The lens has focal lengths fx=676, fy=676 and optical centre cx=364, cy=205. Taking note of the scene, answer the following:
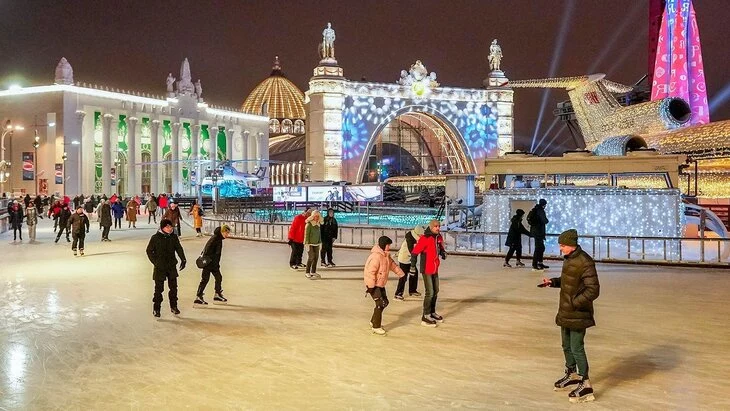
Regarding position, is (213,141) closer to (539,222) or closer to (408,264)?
(539,222)

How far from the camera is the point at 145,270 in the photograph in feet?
53.5

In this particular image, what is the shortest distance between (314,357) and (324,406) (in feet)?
6.05

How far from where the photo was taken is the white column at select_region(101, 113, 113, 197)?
2564 inches

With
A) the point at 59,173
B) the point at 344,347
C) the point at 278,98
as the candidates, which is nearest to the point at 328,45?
the point at 59,173

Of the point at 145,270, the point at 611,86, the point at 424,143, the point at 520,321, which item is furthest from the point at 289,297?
the point at 424,143

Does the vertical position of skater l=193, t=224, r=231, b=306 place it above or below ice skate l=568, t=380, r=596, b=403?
above

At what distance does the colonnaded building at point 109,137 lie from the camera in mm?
60188

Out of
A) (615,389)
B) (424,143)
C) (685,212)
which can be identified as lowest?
(615,389)

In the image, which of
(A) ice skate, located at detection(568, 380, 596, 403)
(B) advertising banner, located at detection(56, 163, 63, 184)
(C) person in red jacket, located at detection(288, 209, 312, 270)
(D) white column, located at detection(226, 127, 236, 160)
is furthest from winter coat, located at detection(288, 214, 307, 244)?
(D) white column, located at detection(226, 127, 236, 160)

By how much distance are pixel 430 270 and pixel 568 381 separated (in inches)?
131

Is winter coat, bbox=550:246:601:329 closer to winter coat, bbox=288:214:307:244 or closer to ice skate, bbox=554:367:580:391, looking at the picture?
ice skate, bbox=554:367:580:391

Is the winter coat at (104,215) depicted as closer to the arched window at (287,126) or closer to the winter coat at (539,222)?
the winter coat at (539,222)

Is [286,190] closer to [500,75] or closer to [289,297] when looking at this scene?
[289,297]

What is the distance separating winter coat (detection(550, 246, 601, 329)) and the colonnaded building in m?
48.5
